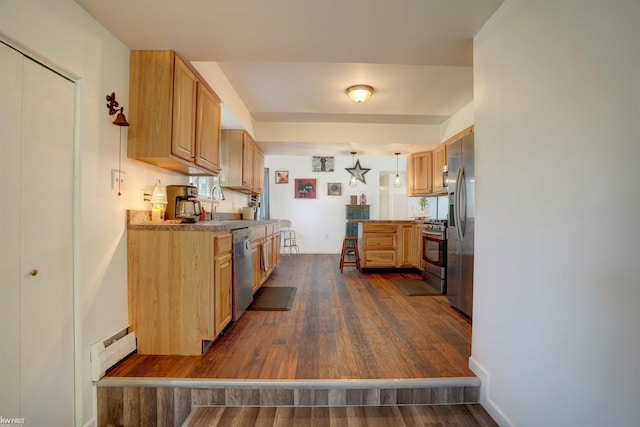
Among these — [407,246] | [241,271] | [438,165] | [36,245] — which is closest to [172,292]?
[241,271]

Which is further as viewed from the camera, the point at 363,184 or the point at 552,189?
the point at 363,184

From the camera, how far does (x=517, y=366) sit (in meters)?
1.30

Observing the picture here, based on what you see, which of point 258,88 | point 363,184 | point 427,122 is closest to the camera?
point 258,88

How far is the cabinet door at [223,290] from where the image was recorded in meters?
1.93

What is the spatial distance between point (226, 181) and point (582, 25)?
3417 millimetres

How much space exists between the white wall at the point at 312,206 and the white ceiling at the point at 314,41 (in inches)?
151

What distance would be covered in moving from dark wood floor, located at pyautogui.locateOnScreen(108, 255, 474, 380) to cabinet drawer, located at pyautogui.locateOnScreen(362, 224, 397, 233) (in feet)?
5.07

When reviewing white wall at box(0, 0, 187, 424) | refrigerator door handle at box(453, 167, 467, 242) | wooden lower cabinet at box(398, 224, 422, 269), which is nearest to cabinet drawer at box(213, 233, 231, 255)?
white wall at box(0, 0, 187, 424)

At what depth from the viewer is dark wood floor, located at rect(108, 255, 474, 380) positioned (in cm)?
165

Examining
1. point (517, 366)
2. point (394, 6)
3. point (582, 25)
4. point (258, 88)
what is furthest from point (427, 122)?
point (517, 366)

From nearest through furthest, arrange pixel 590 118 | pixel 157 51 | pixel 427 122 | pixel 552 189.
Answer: pixel 590 118, pixel 552 189, pixel 157 51, pixel 427 122

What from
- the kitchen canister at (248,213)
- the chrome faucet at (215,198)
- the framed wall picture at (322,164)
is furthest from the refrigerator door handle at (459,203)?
the framed wall picture at (322,164)

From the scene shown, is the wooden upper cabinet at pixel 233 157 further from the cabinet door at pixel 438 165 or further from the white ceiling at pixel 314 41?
the cabinet door at pixel 438 165

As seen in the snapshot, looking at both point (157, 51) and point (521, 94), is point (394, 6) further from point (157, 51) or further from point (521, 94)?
point (157, 51)
